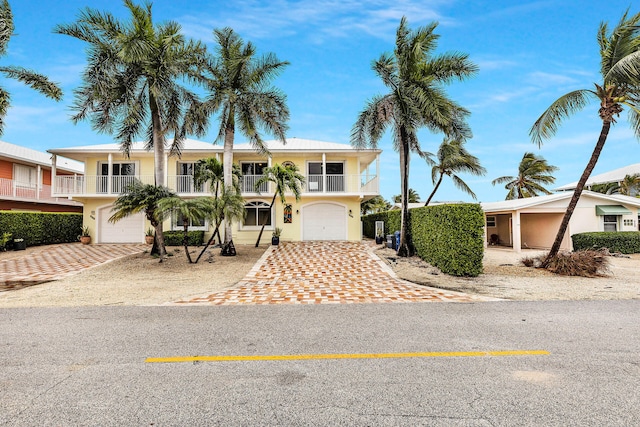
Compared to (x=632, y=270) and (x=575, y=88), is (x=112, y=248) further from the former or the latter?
(x=632, y=270)

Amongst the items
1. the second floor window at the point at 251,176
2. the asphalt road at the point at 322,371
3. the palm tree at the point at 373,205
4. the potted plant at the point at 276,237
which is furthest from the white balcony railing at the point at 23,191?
the palm tree at the point at 373,205

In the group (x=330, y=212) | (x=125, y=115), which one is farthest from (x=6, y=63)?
(x=330, y=212)

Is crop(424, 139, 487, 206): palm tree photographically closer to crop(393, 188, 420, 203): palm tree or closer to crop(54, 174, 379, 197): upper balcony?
crop(54, 174, 379, 197): upper balcony

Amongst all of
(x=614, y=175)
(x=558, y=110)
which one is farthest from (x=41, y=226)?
(x=614, y=175)

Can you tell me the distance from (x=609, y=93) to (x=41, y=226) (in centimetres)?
2701

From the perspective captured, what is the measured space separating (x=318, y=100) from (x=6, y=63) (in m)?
14.6

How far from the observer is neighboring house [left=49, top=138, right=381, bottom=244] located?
2044cm

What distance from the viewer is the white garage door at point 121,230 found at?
832 inches

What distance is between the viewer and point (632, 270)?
12617 millimetres

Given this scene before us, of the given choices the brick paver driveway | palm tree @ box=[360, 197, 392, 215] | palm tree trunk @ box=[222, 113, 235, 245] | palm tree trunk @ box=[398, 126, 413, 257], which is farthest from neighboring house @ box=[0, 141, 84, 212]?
palm tree @ box=[360, 197, 392, 215]

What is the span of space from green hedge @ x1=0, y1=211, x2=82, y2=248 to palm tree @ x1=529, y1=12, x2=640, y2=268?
24.7 metres

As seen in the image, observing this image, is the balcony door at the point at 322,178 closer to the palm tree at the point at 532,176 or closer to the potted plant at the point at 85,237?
the potted plant at the point at 85,237

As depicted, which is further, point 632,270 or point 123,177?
point 123,177

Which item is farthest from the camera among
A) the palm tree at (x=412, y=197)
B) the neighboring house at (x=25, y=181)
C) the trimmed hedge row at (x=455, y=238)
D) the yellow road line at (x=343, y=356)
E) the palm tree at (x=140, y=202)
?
the palm tree at (x=412, y=197)
